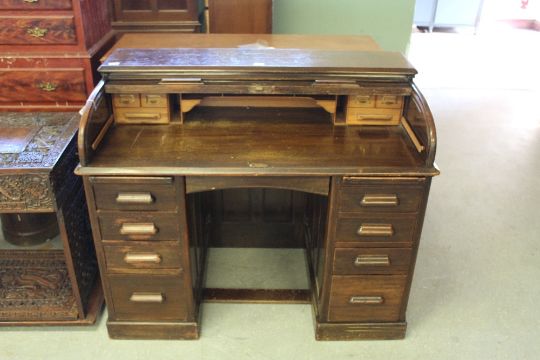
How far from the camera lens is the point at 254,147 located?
5.93ft

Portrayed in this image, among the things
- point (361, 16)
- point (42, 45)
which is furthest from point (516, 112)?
point (42, 45)

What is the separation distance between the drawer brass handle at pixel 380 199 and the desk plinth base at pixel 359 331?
0.57 m

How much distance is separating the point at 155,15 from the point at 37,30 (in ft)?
2.39

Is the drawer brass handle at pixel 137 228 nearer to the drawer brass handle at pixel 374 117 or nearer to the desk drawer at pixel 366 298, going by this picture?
the desk drawer at pixel 366 298

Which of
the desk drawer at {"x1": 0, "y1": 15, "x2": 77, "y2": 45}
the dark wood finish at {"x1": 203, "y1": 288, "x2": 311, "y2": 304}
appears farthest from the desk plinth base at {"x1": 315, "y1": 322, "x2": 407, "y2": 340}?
the desk drawer at {"x1": 0, "y1": 15, "x2": 77, "y2": 45}

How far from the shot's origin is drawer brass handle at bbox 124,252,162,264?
6.07 ft

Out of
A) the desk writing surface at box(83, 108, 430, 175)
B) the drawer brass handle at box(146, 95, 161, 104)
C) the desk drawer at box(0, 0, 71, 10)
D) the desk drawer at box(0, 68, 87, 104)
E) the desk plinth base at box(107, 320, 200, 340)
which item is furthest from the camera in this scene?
the desk drawer at box(0, 68, 87, 104)

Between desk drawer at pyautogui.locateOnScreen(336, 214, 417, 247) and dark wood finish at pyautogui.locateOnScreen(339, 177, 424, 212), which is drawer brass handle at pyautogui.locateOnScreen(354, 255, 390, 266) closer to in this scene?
desk drawer at pyautogui.locateOnScreen(336, 214, 417, 247)

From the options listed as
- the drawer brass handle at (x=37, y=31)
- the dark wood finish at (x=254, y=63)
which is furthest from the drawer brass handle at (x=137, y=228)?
the drawer brass handle at (x=37, y=31)

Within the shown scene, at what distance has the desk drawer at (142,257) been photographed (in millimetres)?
1840

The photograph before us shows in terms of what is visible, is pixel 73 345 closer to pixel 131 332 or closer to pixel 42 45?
pixel 131 332

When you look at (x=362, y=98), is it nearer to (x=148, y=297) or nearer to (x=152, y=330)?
(x=148, y=297)

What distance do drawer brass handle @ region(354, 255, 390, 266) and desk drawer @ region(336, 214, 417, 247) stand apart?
55mm

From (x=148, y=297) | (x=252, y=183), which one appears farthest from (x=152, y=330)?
(x=252, y=183)
